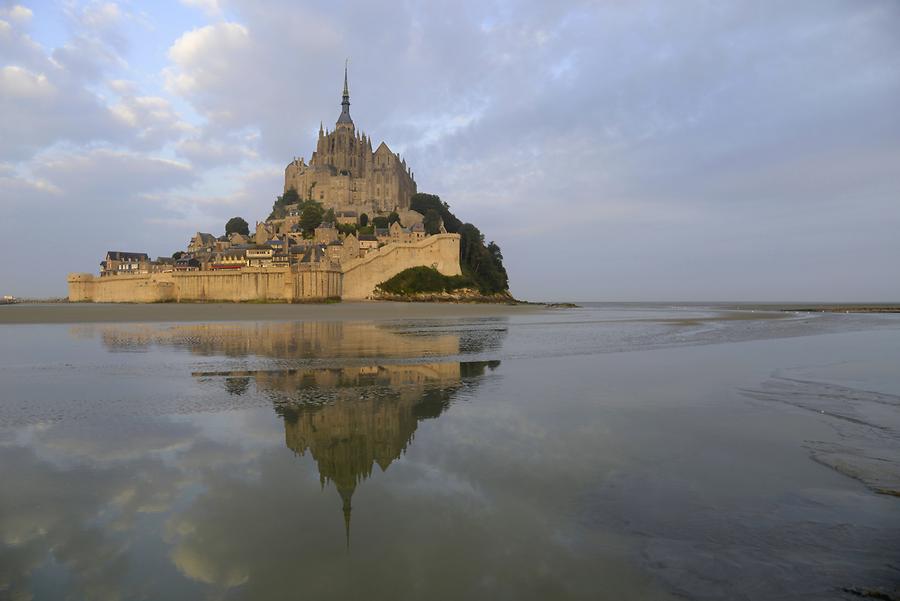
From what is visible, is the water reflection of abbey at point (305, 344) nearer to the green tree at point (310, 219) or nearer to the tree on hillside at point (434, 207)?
the green tree at point (310, 219)

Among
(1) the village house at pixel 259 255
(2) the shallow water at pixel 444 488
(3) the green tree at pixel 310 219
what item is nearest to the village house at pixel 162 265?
(1) the village house at pixel 259 255

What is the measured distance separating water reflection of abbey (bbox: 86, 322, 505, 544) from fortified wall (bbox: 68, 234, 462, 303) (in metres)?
36.6

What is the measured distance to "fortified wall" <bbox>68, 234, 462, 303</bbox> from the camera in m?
54.7

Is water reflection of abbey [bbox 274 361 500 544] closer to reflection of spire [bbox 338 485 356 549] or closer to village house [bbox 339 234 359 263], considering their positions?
reflection of spire [bbox 338 485 356 549]

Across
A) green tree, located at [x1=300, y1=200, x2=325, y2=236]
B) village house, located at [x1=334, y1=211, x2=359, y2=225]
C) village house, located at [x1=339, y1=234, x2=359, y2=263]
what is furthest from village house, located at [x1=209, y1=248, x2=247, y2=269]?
village house, located at [x1=334, y1=211, x2=359, y2=225]

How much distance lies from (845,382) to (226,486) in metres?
10.7

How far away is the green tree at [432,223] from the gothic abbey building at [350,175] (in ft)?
12.7

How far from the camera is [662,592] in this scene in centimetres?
286

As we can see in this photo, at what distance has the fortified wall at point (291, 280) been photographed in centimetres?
5469

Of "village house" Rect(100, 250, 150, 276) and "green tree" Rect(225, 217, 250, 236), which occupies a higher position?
"green tree" Rect(225, 217, 250, 236)

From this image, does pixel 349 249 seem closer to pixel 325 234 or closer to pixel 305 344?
A: pixel 325 234

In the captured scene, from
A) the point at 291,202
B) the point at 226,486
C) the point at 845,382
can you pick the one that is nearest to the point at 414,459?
the point at 226,486

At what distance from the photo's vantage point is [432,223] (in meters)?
73.3

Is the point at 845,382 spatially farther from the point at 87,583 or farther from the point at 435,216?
the point at 435,216
